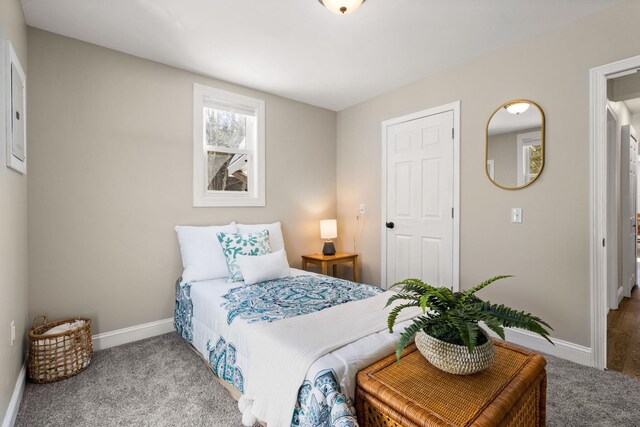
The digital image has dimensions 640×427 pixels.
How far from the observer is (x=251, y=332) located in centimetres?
169

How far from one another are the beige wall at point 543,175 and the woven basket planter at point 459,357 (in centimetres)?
161

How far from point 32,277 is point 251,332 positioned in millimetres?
1856

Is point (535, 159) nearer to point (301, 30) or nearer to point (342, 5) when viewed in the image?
point (342, 5)

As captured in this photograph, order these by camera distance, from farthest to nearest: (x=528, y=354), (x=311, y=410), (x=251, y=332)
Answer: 1. (x=251, y=332)
2. (x=528, y=354)
3. (x=311, y=410)

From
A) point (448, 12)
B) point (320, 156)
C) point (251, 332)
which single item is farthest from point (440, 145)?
point (251, 332)

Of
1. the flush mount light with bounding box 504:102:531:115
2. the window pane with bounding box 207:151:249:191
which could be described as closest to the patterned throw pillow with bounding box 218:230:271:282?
the window pane with bounding box 207:151:249:191

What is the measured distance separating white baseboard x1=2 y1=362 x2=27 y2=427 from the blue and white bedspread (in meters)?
0.97

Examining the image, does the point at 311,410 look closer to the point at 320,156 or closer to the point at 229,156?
the point at 229,156

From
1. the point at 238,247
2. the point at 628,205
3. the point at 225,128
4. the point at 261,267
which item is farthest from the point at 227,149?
the point at 628,205

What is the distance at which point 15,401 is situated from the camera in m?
1.77

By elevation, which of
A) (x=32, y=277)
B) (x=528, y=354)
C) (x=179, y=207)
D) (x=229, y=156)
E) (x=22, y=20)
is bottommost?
(x=528, y=354)

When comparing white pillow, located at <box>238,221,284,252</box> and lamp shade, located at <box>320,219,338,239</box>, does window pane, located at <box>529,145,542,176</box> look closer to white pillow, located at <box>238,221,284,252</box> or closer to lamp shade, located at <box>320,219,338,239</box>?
lamp shade, located at <box>320,219,338,239</box>

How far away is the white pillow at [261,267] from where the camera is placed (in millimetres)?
2590

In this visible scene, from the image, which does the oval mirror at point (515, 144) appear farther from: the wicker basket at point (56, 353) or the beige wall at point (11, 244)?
the wicker basket at point (56, 353)
